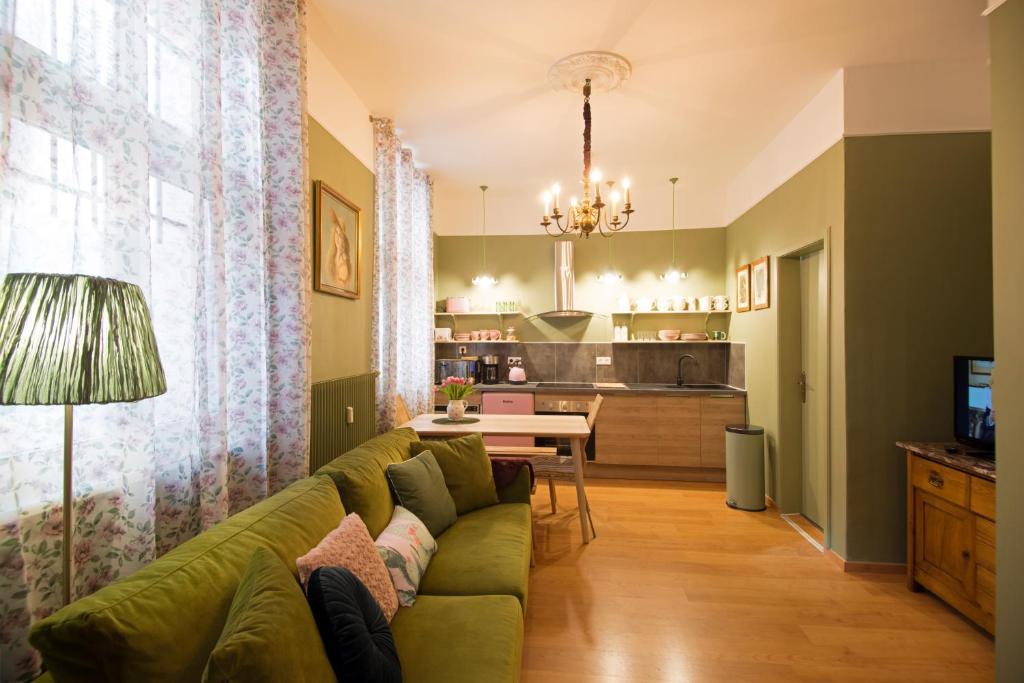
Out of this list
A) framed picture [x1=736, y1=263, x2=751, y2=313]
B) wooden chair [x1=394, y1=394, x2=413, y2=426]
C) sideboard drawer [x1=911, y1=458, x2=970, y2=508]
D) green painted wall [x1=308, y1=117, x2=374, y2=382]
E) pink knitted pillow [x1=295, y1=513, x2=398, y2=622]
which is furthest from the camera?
framed picture [x1=736, y1=263, x2=751, y2=313]

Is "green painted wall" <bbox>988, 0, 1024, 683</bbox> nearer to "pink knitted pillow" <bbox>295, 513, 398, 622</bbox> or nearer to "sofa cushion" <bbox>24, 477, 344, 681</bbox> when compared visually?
"pink knitted pillow" <bbox>295, 513, 398, 622</bbox>

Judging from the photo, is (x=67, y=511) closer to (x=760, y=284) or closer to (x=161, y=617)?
(x=161, y=617)

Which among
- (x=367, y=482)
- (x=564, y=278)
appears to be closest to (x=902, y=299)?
(x=564, y=278)

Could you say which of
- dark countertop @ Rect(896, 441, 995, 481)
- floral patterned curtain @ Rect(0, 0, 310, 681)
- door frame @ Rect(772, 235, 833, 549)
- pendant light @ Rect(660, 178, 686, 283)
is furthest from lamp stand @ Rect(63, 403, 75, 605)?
pendant light @ Rect(660, 178, 686, 283)

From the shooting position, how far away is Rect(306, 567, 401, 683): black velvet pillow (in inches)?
43.7

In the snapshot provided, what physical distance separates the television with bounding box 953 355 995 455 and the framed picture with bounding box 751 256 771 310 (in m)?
1.59

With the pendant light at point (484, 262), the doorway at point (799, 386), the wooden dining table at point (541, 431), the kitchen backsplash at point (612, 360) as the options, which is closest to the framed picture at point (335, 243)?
the wooden dining table at point (541, 431)

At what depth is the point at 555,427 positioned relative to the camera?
336cm

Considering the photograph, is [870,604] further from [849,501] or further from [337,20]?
[337,20]

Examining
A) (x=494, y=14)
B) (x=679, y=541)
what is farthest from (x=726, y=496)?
(x=494, y=14)

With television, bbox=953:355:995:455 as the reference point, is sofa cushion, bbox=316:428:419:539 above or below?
below

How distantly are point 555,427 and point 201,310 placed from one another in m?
2.35

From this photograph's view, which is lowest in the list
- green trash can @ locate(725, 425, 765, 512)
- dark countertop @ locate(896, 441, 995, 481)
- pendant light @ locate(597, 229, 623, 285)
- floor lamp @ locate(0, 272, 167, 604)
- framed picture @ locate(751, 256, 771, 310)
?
green trash can @ locate(725, 425, 765, 512)

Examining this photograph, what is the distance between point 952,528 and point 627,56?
3.15 metres
